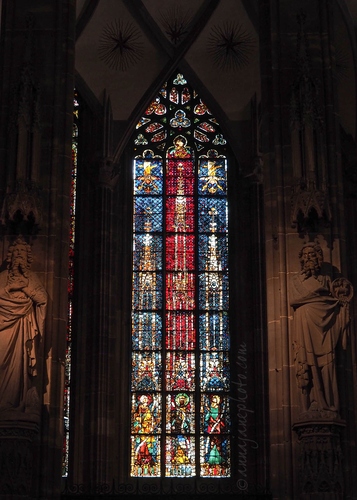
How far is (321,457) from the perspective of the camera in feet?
50.2

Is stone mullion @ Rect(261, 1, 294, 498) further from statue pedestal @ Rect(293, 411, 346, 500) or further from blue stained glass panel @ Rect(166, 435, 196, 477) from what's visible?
blue stained glass panel @ Rect(166, 435, 196, 477)

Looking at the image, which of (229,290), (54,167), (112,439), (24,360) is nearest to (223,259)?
(229,290)

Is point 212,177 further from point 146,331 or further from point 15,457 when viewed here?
point 15,457

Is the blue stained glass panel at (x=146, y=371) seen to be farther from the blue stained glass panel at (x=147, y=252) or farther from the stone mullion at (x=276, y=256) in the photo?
the stone mullion at (x=276, y=256)

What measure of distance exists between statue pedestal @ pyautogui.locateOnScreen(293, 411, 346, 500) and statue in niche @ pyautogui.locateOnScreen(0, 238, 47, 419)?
147 inches

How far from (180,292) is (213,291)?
0.71 meters

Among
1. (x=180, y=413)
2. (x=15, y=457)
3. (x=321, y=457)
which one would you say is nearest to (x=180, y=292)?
(x=180, y=413)

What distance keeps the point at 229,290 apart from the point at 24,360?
30.2 feet

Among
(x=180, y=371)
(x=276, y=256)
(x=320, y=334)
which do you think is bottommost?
(x=320, y=334)

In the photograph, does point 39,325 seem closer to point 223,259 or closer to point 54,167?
point 54,167

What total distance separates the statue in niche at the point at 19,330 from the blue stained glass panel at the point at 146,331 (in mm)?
7791

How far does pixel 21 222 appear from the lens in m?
16.6

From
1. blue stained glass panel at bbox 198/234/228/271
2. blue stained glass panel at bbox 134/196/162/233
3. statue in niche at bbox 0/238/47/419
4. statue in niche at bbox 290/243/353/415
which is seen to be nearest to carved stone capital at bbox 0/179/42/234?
statue in niche at bbox 0/238/47/419

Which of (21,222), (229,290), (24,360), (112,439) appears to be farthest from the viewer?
(229,290)
